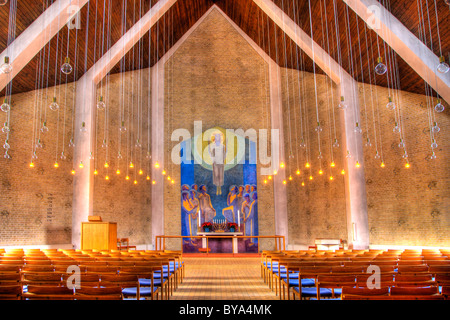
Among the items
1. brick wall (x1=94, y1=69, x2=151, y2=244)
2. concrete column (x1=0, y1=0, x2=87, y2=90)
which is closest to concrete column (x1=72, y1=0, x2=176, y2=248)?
brick wall (x1=94, y1=69, x2=151, y2=244)

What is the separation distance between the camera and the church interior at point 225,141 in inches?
362

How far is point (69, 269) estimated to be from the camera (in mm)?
5406

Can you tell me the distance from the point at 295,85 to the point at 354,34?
5699 millimetres

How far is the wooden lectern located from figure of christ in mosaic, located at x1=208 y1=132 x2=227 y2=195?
24.8ft

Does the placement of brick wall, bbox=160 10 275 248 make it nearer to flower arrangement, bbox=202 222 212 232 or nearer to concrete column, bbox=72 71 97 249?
flower arrangement, bbox=202 222 212 232

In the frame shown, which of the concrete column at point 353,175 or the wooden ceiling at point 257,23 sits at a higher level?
the wooden ceiling at point 257,23

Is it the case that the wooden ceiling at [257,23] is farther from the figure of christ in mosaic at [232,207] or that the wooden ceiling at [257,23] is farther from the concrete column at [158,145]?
the figure of christ in mosaic at [232,207]

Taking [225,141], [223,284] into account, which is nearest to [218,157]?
[225,141]

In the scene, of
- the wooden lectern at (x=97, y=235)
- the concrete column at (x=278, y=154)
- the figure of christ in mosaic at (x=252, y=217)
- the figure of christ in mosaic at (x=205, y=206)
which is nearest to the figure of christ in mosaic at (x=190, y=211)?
the figure of christ in mosaic at (x=205, y=206)

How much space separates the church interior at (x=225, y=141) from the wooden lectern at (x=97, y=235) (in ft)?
0.15

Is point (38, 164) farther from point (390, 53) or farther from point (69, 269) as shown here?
point (390, 53)

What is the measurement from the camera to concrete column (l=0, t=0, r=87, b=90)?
10.7 m

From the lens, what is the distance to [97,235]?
12.0m

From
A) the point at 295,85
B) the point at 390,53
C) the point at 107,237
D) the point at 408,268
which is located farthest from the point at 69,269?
the point at 295,85
